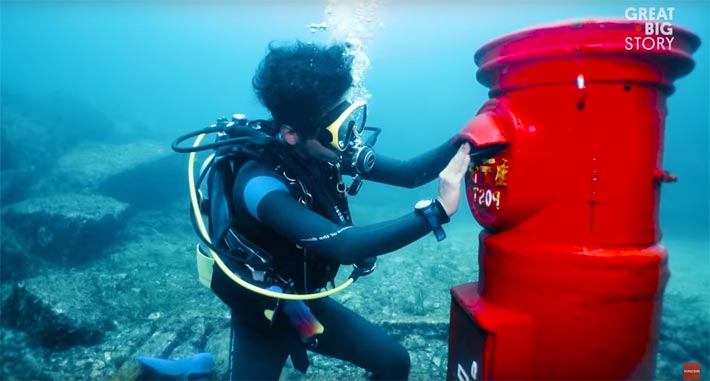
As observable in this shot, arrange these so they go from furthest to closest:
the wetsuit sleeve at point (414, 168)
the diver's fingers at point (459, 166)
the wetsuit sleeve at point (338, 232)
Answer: the wetsuit sleeve at point (414, 168), the wetsuit sleeve at point (338, 232), the diver's fingers at point (459, 166)

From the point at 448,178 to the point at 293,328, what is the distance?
1449 mm

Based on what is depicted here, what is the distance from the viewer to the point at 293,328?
2.53 meters

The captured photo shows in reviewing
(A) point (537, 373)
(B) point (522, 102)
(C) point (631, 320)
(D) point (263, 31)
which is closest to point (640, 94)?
(B) point (522, 102)

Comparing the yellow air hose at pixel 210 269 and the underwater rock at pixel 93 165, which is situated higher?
the yellow air hose at pixel 210 269

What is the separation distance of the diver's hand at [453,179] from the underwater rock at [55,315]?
204 inches

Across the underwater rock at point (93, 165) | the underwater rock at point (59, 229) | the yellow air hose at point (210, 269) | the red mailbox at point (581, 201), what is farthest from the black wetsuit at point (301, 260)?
the underwater rock at point (93, 165)

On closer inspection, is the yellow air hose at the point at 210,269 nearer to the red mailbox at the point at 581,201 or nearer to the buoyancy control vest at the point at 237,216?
the buoyancy control vest at the point at 237,216

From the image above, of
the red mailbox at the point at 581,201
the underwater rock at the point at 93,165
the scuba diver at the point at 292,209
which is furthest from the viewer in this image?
the underwater rock at the point at 93,165

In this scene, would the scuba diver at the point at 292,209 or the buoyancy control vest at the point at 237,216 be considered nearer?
the scuba diver at the point at 292,209

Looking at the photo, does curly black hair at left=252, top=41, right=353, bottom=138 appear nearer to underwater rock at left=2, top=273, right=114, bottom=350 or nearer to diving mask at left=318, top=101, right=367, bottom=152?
diving mask at left=318, top=101, right=367, bottom=152

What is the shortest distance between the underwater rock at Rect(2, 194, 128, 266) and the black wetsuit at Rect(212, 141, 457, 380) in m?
8.85

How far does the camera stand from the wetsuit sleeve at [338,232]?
6.30 feet

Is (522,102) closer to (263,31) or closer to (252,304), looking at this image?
(252,304)

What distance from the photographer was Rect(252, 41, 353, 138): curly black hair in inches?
91.6
